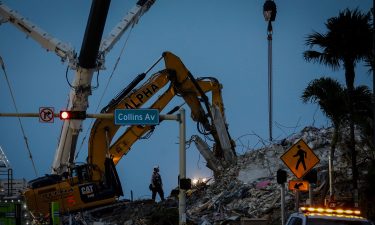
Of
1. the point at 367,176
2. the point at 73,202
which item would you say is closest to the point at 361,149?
the point at 367,176

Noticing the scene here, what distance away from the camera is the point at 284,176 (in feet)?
59.4

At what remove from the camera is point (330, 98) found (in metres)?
22.5

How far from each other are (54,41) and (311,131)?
12605 millimetres

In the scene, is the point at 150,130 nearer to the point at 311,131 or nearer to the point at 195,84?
the point at 195,84

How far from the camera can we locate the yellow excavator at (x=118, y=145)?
27.7m

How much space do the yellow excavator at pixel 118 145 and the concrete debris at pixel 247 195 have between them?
145 centimetres

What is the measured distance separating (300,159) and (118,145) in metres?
14.1

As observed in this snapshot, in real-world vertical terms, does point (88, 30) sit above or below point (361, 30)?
above

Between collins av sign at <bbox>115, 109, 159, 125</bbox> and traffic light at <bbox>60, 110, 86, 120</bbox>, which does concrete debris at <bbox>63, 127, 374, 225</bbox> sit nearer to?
collins av sign at <bbox>115, 109, 159, 125</bbox>

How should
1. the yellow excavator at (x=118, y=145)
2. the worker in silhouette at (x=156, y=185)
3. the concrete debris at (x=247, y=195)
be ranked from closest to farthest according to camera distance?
the concrete debris at (x=247, y=195) → the yellow excavator at (x=118, y=145) → the worker in silhouette at (x=156, y=185)

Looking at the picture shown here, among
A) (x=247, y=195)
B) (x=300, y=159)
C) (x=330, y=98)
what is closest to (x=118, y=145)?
(x=247, y=195)

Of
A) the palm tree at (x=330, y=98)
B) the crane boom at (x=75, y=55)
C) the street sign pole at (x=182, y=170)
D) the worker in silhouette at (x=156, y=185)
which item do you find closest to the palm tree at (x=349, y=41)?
the palm tree at (x=330, y=98)

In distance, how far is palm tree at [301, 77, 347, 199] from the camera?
22.3 m

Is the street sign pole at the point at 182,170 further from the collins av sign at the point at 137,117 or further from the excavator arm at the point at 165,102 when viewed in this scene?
the excavator arm at the point at 165,102
